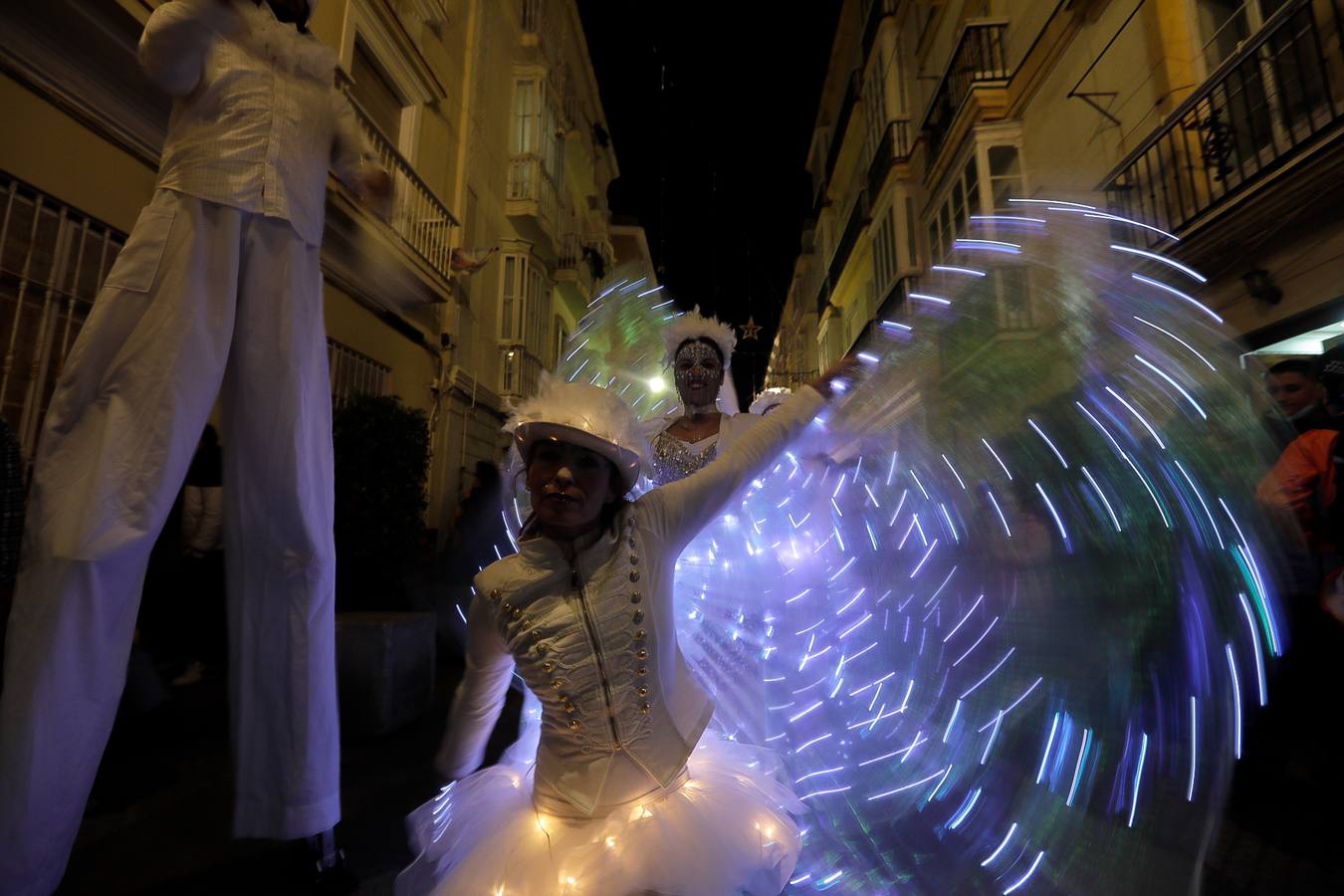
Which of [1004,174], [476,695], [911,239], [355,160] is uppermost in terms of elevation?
[911,239]

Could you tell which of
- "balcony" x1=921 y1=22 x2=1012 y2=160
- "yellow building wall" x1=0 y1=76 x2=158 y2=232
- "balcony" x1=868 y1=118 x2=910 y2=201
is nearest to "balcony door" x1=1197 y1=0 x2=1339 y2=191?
"balcony" x1=921 y1=22 x2=1012 y2=160

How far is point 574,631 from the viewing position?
4.40 ft

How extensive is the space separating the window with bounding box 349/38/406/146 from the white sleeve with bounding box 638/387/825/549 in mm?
7189

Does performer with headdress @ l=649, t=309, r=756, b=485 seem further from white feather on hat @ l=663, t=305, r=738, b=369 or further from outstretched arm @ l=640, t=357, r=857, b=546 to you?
outstretched arm @ l=640, t=357, r=857, b=546

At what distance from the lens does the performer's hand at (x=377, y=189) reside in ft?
5.73

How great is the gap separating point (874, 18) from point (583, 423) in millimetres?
15600

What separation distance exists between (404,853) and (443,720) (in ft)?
4.59

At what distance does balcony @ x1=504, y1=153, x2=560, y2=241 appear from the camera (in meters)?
10.6

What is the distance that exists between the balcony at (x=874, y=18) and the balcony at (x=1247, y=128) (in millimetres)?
8736

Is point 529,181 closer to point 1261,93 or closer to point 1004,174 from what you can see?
point 1004,174

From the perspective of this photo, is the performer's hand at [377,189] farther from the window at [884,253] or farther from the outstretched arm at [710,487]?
the window at [884,253]

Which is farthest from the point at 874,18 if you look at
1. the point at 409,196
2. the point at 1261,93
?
the point at 409,196

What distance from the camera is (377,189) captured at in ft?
5.82

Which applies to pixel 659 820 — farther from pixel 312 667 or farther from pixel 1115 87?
pixel 1115 87
